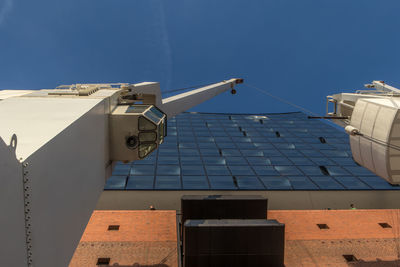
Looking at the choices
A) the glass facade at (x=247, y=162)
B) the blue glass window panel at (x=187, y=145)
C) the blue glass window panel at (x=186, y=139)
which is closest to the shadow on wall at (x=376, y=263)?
the glass facade at (x=247, y=162)

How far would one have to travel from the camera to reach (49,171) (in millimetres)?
5766

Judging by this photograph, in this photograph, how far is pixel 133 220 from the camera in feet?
74.5

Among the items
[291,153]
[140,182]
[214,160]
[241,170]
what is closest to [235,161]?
[214,160]

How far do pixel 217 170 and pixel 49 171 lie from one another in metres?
29.9

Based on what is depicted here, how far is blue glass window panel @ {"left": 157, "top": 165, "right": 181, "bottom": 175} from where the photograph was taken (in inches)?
1324

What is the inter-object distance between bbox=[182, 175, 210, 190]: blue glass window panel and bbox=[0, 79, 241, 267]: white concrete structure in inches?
784

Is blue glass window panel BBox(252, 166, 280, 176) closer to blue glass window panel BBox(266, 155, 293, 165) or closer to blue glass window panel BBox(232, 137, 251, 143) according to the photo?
blue glass window panel BBox(266, 155, 293, 165)

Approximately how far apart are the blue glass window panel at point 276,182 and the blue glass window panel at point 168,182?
918 cm

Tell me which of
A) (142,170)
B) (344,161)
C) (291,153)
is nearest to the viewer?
(142,170)

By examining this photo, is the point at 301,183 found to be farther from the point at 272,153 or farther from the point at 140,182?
the point at 140,182

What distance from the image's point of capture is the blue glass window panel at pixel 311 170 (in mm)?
35500

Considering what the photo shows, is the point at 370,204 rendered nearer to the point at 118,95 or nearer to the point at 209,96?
the point at 209,96

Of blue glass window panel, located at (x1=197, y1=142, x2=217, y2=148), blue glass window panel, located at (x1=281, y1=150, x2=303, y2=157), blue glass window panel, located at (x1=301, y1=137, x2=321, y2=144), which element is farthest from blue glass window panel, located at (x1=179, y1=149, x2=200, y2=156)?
blue glass window panel, located at (x1=301, y1=137, x2=321, y2=144)

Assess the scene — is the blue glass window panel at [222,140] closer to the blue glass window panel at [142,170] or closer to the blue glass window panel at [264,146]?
the blue glass window panel at [264,146]
